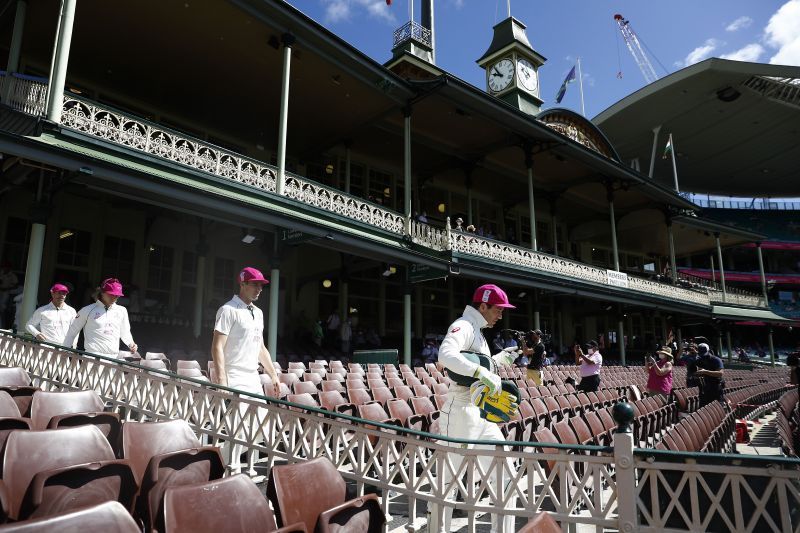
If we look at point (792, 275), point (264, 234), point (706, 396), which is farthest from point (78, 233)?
point (792, 275)

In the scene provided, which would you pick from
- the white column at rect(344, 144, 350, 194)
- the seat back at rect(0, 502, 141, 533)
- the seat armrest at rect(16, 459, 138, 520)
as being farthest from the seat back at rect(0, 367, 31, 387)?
the white column at rect(344, 144, 350, 194)

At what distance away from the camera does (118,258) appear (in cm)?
1475

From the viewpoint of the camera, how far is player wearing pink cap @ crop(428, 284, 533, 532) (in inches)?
150

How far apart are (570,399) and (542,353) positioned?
11.3 feet

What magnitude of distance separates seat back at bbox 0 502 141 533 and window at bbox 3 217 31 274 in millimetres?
13685

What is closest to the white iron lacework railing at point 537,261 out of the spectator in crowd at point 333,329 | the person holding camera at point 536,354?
the spectator in crowd at point 333,329

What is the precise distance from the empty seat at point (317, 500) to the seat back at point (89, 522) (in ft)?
2.74

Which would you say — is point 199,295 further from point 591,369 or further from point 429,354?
point 591,369

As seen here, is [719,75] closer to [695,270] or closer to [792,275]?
[695,270]

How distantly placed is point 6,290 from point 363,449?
11633 mm

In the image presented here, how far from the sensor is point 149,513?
2.78 m

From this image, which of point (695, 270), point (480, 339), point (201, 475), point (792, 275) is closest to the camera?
point (201, 475)

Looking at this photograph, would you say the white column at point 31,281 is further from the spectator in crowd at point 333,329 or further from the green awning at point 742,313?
the green awning at point 742,313

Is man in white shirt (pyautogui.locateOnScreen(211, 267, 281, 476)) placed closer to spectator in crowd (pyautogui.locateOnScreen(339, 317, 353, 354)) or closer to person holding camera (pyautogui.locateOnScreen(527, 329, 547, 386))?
person holding camera (pyautogui.locateOnScreen(527, 329, 547, 386))
